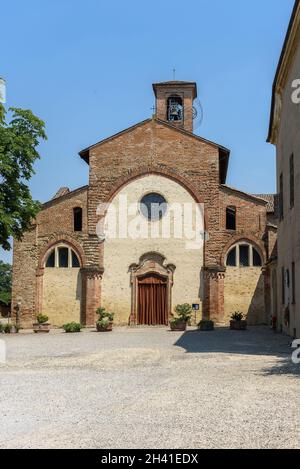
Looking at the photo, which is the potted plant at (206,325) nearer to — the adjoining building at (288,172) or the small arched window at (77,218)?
the adjoining building at (288,172)

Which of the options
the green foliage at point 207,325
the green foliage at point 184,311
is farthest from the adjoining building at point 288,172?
the green foliage at point 184,311

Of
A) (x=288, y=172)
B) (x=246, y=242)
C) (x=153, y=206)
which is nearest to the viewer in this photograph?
(x=288, y=172)

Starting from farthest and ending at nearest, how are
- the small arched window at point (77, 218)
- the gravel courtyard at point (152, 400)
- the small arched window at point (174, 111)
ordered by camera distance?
the small arched window at point (174, 111)
the small arched window at point (77, 218)
the gravel courtyard at point (152, 400)

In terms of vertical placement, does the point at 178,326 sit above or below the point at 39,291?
below

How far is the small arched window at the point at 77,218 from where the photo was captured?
97.2 ft

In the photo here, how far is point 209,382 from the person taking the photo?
9.77 m

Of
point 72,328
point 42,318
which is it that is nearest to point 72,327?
point 72,328

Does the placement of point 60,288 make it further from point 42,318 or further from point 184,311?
point 184,311

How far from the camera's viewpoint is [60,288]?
94.9 feet

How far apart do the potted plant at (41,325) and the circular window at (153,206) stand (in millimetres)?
7127

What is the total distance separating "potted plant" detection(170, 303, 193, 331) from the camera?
2591 cm

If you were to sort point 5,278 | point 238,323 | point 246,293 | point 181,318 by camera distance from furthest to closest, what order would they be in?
point 5,278
point 246,293
point 181,318
point 238,323

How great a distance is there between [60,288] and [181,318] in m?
6.50

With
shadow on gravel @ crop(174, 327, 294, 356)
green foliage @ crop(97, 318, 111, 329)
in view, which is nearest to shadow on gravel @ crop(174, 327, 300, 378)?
shadow on gravel @ crop(174, 327, 294, 356)
